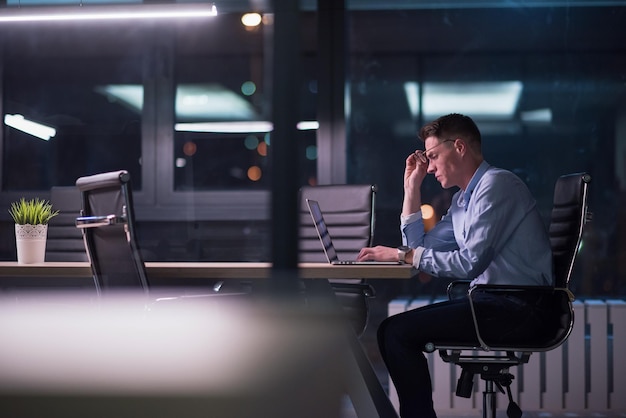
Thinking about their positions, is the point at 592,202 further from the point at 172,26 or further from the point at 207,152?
the point at 172,26

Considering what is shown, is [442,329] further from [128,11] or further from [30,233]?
[128,11]

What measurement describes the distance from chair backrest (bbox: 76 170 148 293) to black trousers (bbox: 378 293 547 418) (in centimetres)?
94

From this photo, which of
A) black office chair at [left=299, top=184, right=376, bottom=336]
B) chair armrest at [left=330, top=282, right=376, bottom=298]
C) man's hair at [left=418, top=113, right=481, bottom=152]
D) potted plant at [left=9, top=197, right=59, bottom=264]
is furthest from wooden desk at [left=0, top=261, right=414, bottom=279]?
black office chair at [left=299, top=184, right=376, bottom=336]

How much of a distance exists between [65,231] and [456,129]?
2.41 metres

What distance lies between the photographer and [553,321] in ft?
9.61

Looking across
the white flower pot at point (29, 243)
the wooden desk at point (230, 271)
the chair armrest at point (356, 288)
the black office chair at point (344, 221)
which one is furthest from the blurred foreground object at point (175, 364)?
the black office chair at point (344, 221)

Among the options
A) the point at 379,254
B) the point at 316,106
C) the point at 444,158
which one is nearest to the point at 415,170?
the point at 444,158

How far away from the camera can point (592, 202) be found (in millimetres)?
5812

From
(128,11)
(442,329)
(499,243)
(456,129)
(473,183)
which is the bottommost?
(442,329)

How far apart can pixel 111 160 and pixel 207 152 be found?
73cm

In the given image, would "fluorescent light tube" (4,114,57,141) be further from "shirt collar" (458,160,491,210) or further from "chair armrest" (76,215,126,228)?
"shirt collar" (458,160,491,210)

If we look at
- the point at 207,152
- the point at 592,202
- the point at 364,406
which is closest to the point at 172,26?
the point at 207,152

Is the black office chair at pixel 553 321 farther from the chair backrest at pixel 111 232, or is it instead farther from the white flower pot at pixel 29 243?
the white flower pot at pixel 29 243

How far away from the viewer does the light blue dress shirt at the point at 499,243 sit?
2.84 meters
